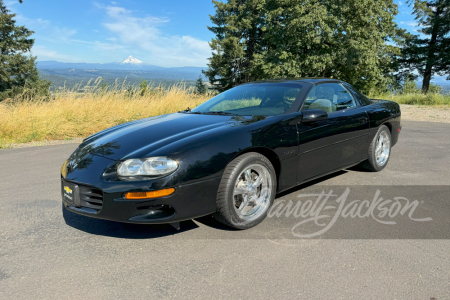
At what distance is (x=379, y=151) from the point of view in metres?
5.00

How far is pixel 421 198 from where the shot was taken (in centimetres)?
380

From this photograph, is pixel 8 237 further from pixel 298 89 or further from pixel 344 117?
pixel 344 117

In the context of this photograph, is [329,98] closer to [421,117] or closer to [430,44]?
[421,117]

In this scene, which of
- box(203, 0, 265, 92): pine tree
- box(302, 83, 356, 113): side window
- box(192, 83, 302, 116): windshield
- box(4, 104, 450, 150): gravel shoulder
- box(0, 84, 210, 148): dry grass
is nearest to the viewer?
box(192, 83, 302, 116): windshield

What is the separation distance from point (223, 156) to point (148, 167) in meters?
0.61

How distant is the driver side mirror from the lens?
352 centimetres

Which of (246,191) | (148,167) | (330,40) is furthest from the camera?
(330,40)

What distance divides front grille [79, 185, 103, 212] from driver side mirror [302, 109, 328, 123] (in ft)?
6.76

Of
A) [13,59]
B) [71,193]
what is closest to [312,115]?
[71,193]

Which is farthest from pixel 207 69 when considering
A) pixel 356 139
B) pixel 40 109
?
pixel 356 139

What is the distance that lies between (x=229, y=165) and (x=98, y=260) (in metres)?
1.24

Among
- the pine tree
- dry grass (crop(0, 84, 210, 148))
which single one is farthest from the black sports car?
the pine tree

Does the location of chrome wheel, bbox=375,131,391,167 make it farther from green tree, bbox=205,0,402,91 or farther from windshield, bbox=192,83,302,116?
green tree, bbox=205,0,402,91

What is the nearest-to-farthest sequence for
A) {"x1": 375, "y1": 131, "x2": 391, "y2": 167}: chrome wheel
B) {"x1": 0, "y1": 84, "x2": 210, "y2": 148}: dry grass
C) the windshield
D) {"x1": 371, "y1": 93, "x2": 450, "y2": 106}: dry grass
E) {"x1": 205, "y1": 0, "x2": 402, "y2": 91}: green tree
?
the windshield → {"x1": 375, "y1": 131, "x2": 391, "y2": 167}: chrome wheel → {"x1": 0, "y1": 84, "x2": 210, "y2": 148}: dry grass → {"x1": 371, "y1": 93, "x2": 450, "y2": 106}: dry grass → {"x1": 205, "y1": 0, "x2": 402, "y2": 91}: green tree
